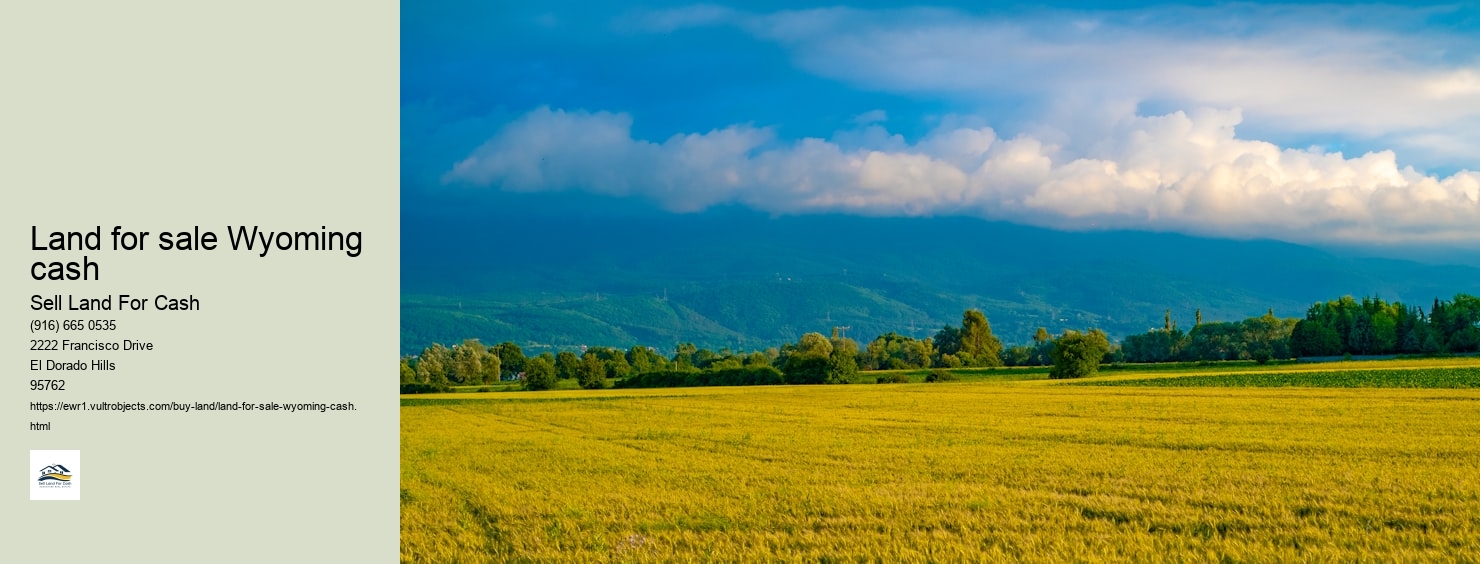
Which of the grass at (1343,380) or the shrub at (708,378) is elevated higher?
the grass at (1343,380)

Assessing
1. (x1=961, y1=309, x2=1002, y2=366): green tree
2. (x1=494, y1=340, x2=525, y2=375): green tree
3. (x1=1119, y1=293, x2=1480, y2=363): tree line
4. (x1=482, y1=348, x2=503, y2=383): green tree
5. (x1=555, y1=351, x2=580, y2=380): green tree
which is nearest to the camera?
(x1=555, y1=351, x2=580, y2=380): green tree

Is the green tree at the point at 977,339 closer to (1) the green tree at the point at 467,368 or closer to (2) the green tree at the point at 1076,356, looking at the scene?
(2) the green tree at the point at 1076,356

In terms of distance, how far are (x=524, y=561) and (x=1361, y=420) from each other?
123 feet

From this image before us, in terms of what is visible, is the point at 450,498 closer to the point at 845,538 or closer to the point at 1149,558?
the point at 845,538

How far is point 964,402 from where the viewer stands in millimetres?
63406

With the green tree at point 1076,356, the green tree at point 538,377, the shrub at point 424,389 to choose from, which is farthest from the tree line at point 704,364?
the green tree at point 1076,356
